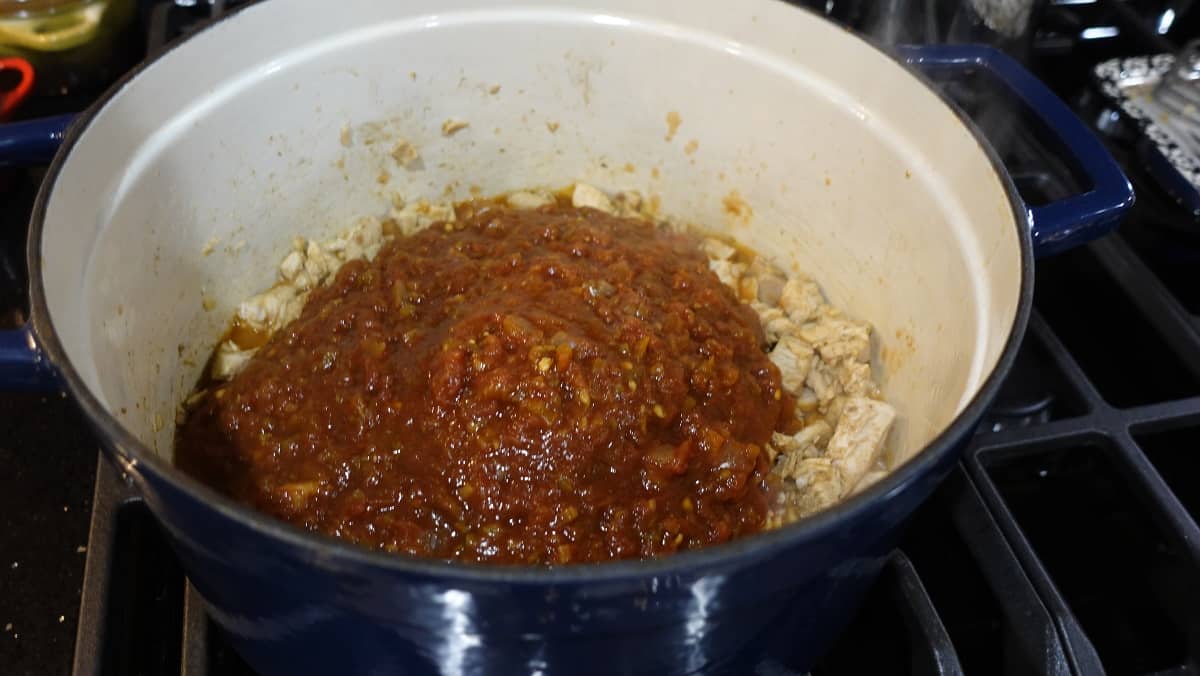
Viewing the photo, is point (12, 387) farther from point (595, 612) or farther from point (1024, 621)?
point (1024, 621)

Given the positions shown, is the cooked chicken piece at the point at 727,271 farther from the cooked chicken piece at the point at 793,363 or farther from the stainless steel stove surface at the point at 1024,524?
the stainless steel stove surface at the point at 1024,524

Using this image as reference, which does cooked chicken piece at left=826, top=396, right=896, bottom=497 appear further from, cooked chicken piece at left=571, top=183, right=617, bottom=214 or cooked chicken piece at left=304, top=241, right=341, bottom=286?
cooked chicken piece at left=304, top=241, right=341, bottom=286

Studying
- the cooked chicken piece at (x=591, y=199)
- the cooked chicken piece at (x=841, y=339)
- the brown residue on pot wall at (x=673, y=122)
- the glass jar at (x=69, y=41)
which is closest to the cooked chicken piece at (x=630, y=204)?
the cooked chicken piece at (x=591, y=199)

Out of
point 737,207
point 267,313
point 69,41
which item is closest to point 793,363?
point 737,207

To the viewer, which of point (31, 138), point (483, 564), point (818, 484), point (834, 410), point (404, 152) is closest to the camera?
point (483, 564)

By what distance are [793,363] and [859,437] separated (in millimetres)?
168

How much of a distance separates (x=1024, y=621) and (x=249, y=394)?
945 mm

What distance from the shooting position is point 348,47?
53.2 inches

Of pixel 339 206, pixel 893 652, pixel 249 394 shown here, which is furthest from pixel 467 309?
pixel 893 652

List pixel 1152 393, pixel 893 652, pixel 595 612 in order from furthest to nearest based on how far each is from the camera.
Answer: pixel 1152 393
pixel 893 652
pixel 595 612

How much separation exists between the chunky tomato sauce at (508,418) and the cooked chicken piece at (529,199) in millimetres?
256

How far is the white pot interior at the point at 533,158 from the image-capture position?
1.10 meters

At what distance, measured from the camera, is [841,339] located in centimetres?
134

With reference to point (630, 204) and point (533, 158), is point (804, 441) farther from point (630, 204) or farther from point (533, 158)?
point (533, 158)
